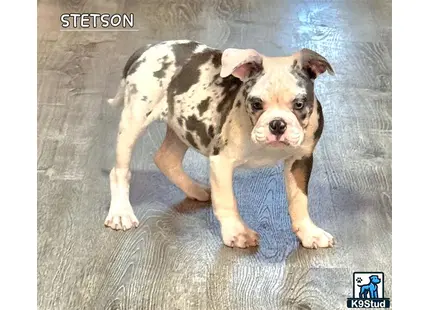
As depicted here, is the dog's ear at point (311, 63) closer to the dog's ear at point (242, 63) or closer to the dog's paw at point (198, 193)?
the dog's ear at point (242, 63)

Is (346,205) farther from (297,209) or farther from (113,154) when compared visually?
(113,154)

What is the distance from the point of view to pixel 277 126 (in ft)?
2.31

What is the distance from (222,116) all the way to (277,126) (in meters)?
0.07

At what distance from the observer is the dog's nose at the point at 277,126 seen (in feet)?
2.31

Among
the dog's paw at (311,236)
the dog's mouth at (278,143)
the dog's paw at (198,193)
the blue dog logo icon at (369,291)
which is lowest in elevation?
the blue dog logo icon at (369,291)

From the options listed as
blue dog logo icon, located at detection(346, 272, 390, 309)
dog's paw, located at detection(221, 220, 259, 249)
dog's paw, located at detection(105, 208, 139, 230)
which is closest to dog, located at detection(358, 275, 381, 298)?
blue dog logo icon, located at detection(346, 272, 390, 309)

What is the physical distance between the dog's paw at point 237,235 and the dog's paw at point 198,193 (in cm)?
4

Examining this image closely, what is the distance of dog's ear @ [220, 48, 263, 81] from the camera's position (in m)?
0.73

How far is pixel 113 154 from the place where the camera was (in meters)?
0.79

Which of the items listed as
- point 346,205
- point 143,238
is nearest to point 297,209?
point 346,205

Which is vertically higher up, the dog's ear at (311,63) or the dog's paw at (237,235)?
the dog's ear at (311,63)
